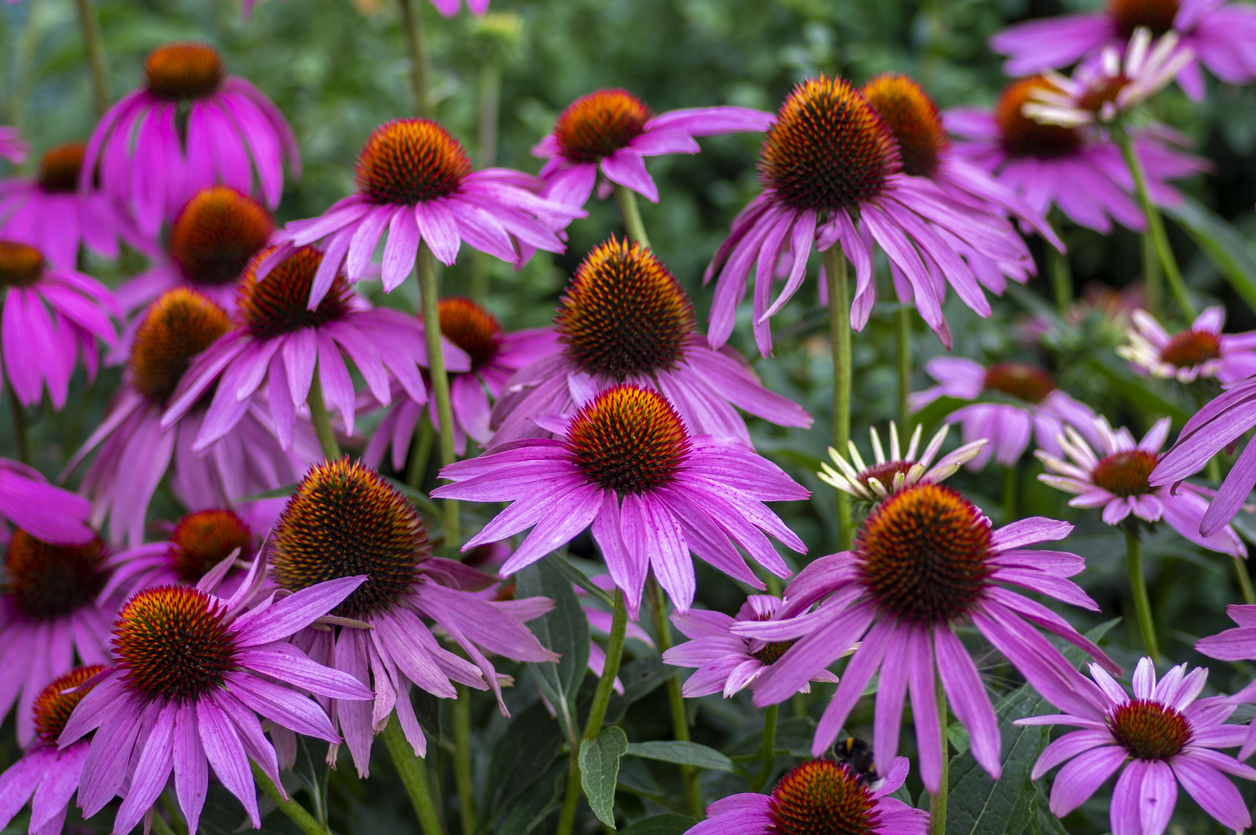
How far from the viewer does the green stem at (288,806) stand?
887mm

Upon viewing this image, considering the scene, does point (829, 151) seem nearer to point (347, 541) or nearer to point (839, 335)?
point (839, 335)

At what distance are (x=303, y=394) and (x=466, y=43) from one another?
147cm

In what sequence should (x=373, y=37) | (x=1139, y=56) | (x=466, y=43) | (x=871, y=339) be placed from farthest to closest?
(x=373, y=37) → (x=466, y=43) → (x=871, y=339) → (x=1139, y=56)

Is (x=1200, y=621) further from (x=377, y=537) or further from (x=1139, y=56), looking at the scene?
(x=377, y=537)

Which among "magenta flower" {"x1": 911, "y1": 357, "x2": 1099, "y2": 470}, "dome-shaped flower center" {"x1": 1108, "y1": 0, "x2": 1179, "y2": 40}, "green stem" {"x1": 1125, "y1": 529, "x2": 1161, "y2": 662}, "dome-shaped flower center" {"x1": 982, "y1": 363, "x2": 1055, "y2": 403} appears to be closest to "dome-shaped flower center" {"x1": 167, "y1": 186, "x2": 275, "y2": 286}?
"magenta flower" {"x1": 911, "y1": 357, "x2": 1099, "y2": 470}

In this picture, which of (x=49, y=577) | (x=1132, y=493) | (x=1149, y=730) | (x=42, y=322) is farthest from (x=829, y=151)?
(x=42, y=322)

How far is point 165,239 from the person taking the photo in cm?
235

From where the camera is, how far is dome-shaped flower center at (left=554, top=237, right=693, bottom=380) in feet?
3.42

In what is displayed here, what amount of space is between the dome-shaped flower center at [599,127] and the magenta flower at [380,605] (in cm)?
49

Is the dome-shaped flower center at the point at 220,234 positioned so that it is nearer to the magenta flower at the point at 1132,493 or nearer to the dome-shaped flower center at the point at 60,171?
the dome-shaped flower center at the point at 60,171

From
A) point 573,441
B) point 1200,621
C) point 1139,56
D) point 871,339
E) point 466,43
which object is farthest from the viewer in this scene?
point 466,43

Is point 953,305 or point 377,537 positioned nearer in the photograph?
point 377,537

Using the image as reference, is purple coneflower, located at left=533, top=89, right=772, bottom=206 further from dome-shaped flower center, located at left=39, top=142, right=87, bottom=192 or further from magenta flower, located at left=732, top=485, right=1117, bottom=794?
dome-shaped flower center, located at left=39, top=142, right=87, bottom=192

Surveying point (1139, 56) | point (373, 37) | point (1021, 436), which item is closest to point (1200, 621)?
point (1021, 436)
